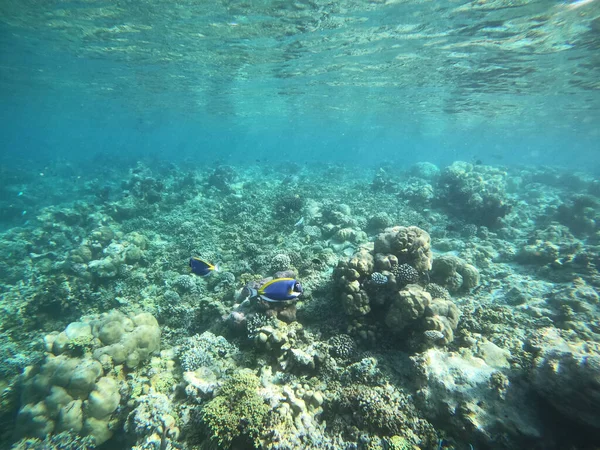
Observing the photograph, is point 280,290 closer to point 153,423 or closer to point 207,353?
point 207,353

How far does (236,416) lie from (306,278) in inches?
165

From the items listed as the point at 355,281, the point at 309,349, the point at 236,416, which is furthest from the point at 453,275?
the point at 236,416

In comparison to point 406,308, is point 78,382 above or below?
below

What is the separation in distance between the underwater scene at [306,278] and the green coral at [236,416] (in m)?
0.03

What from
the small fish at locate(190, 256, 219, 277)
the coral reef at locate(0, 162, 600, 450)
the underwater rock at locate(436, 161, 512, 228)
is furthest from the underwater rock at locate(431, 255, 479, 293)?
the underwater rock at locate(436, 161, 512, 228)

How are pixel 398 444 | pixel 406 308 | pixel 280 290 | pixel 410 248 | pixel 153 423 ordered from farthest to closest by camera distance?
pixel 410 248, pixel 406 308, pixel 153 423, pixel 280 290, pixel 398 444

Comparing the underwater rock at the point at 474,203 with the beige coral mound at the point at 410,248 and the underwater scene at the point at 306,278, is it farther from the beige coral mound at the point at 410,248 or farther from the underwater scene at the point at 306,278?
the beige coral mound at the point at 410,248

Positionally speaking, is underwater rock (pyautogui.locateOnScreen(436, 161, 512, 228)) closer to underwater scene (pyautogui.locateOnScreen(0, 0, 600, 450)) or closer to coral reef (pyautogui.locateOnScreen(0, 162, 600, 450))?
underwater scene (pyautogui.locateOnScreen(0, 0, 600, 450))

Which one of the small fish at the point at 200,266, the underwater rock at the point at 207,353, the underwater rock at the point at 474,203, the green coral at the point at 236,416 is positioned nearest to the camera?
the green coral at the point at 236,416

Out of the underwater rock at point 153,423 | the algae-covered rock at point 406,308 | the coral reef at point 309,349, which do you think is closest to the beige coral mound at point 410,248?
the coral reef at point 309,349

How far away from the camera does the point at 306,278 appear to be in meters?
7.79

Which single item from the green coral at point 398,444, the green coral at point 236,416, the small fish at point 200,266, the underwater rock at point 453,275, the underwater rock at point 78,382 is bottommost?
the underwater rock at point 78,382

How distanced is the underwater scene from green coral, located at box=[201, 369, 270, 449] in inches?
1.2

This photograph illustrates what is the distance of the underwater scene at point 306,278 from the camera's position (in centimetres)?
428
